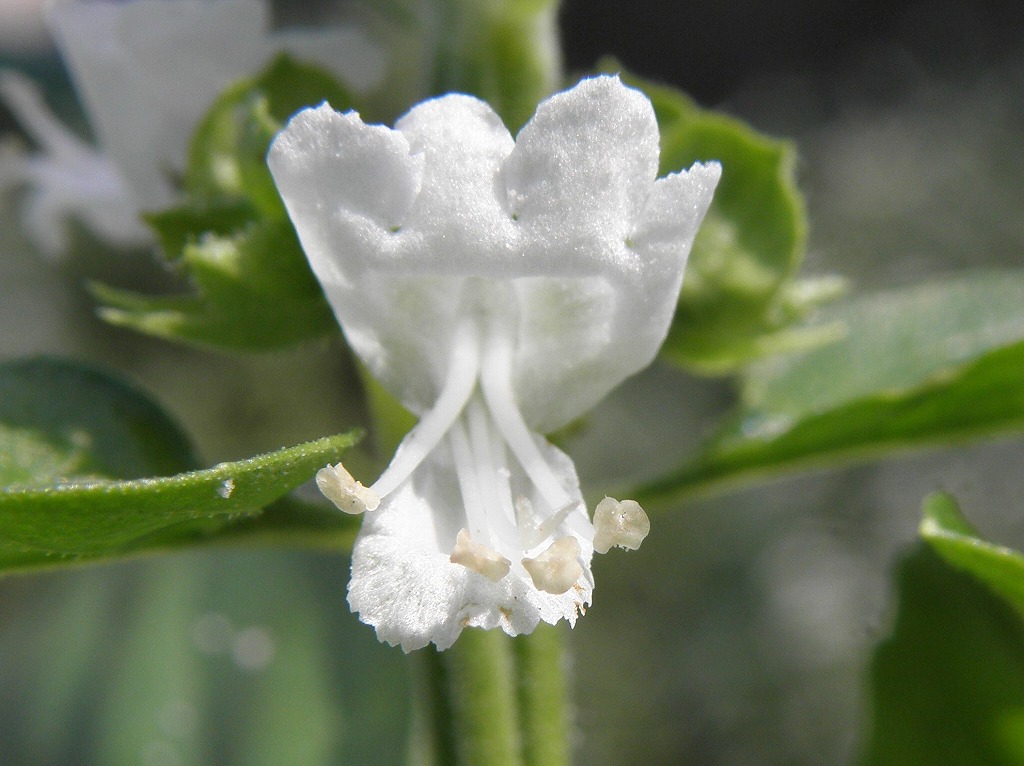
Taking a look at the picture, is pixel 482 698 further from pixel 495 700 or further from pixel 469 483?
pixel 469 483

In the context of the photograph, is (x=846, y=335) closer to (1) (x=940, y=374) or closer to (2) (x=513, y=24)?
(1) (x=940, y=374)

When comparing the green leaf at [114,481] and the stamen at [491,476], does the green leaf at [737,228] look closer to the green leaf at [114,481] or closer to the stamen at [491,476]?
the stamen at [491,476]

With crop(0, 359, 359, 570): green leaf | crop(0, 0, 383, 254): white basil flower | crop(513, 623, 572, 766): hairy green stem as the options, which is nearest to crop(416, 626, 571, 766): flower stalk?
crop(513, 623, 572, 766): hairy green stem

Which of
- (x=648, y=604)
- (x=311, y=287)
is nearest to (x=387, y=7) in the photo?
(x=311, y=287)

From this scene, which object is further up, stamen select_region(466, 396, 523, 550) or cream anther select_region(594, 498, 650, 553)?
stamen select_region(466, 396, 523, 550)

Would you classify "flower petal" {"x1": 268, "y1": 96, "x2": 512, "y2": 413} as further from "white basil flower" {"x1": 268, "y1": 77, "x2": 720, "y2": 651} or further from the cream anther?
the cream anther

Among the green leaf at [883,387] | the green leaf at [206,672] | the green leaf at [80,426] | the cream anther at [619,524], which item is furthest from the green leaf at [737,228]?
the green leaf at [206,672]
